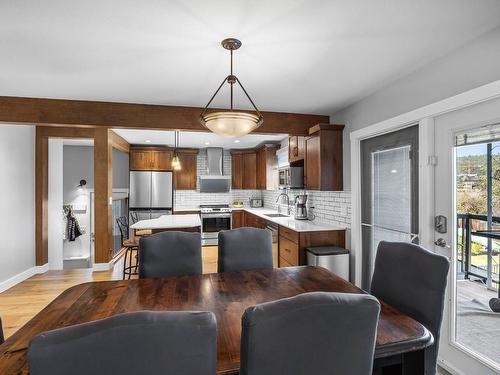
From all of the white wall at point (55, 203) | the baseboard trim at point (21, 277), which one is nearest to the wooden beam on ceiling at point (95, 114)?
the white wall at point (55, 203)

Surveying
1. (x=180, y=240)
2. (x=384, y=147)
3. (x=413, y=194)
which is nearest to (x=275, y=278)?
(x=180, y=240)

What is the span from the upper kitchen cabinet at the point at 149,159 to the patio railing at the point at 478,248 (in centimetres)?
553

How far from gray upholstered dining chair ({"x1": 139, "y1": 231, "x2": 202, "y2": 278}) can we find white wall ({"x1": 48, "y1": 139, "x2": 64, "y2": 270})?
11.8 feet

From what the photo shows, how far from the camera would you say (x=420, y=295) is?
1479 mm

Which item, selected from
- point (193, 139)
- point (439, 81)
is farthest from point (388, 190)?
point (193, 139)

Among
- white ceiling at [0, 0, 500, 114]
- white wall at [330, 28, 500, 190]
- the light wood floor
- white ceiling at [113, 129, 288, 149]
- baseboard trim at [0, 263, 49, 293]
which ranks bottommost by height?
the light wood floor

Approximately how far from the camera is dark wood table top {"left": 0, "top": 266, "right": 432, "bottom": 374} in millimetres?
1089

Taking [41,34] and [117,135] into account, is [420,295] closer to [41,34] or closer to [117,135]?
[41,34]

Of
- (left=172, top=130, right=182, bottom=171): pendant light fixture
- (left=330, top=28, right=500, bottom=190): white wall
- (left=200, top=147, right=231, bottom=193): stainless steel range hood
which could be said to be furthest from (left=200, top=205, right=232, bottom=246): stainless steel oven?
(left=330, top=28, right=500, bottom=190): white wall

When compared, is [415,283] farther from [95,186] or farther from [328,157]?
[95,186]

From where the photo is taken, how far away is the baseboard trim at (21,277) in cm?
363

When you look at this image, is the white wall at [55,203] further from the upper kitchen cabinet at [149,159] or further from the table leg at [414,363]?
the table leg at [414,363]

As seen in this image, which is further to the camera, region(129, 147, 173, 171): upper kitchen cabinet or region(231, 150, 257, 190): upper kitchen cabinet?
region(231, 150, 257, 190): upper kitchen cabinet

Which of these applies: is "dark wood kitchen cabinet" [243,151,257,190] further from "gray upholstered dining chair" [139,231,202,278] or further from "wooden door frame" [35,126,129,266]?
"gray upholstered dining chair" [139,231,202,278]
